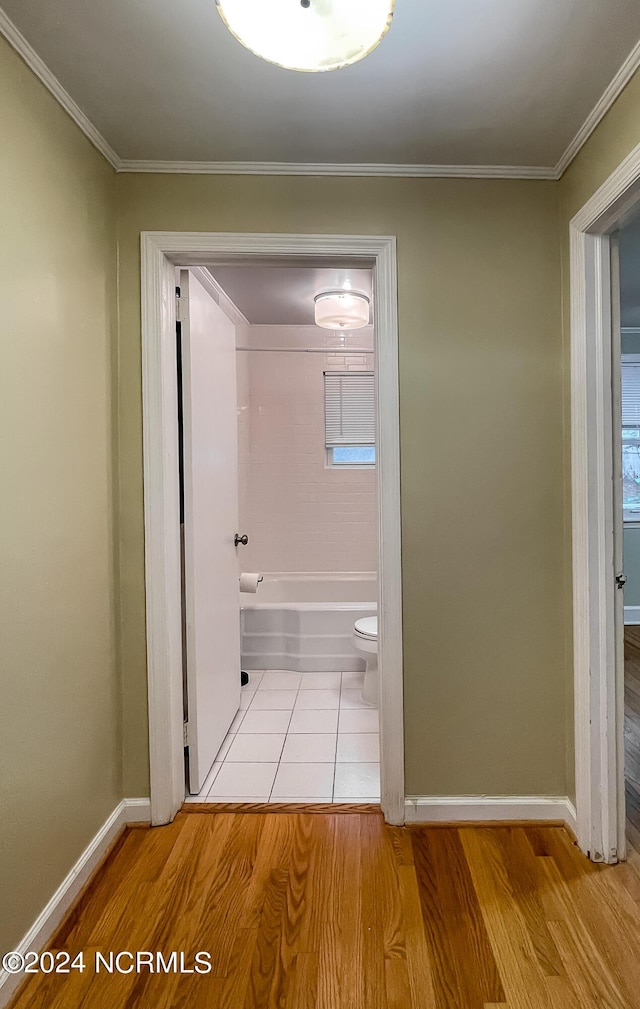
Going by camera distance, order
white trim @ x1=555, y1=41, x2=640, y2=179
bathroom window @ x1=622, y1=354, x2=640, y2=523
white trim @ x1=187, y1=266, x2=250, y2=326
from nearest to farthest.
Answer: white trim @ x1=555, y1=41, x2=640, y2=179
white trim @ x1=187, y1=266, x2=250, y2=326
bathroom window @ x1=622, y1=354, x2=640, y2=523

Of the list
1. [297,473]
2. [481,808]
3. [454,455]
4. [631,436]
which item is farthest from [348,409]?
[481,808]

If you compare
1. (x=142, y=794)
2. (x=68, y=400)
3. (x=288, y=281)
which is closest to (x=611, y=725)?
(x=142, y=794)

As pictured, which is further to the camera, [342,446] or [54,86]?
[342,446]

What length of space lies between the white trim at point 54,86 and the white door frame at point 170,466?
0.29 m

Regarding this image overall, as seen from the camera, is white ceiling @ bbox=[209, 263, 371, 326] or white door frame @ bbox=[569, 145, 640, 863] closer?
white door frame @ bbox=[569, 145, 640, 863]

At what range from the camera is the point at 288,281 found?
302 cm

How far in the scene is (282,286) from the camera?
312 centimetres

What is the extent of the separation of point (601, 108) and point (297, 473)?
2.91 m

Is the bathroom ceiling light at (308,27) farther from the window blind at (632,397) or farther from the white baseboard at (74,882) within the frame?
the window blind at (632,397)

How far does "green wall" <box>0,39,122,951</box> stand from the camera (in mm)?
1313

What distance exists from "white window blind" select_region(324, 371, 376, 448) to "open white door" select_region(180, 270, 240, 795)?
4.87 feet

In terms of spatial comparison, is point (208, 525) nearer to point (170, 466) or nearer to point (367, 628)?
point (170, 466)

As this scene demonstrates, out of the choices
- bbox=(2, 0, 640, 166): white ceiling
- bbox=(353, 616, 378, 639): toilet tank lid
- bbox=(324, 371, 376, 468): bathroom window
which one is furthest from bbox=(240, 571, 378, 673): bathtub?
bbox=(2, 0, 640, 166): white ceiling

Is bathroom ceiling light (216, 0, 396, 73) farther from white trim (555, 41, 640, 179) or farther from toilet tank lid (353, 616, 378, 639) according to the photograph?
toilet tank lid (353, 616, 378, 639)
